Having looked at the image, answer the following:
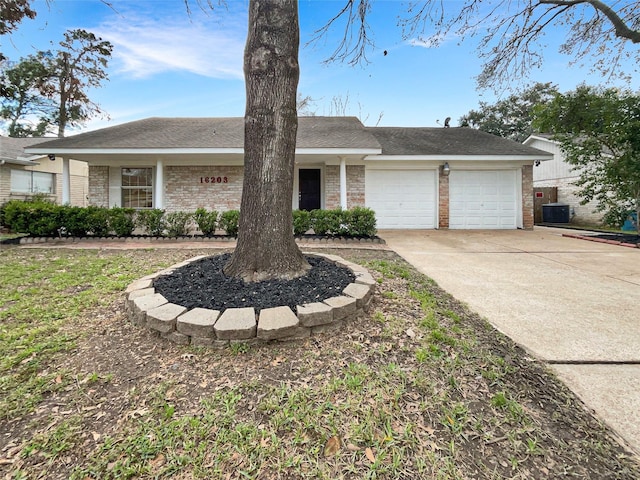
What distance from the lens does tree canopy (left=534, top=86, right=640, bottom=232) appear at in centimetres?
746

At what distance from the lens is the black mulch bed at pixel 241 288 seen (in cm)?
244

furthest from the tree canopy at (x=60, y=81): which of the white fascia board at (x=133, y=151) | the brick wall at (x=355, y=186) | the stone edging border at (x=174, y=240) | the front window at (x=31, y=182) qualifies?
the brick wall at (x=355, y=186)

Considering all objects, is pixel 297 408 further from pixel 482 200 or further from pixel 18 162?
pixel 18 162

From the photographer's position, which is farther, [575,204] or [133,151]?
[575,204]

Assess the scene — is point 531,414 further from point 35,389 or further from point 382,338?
point 35,389

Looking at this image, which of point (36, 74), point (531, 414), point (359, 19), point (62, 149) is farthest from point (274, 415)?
point (36, 74)

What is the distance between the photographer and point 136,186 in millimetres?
10719

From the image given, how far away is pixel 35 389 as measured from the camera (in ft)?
5.78

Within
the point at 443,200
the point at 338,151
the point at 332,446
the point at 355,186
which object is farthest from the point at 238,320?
the point at 443,200

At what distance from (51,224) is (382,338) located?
8.96 meters

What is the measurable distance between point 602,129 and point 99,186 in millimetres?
15708

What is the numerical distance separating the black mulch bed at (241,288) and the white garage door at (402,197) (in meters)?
7.43

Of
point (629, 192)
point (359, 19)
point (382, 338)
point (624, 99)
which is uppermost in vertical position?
point (359, 19)

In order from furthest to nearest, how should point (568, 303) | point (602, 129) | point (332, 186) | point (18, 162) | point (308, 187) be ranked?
point (18, 162), point (308, 187), point (332, 186), point (602, 129), point (568, 303)
